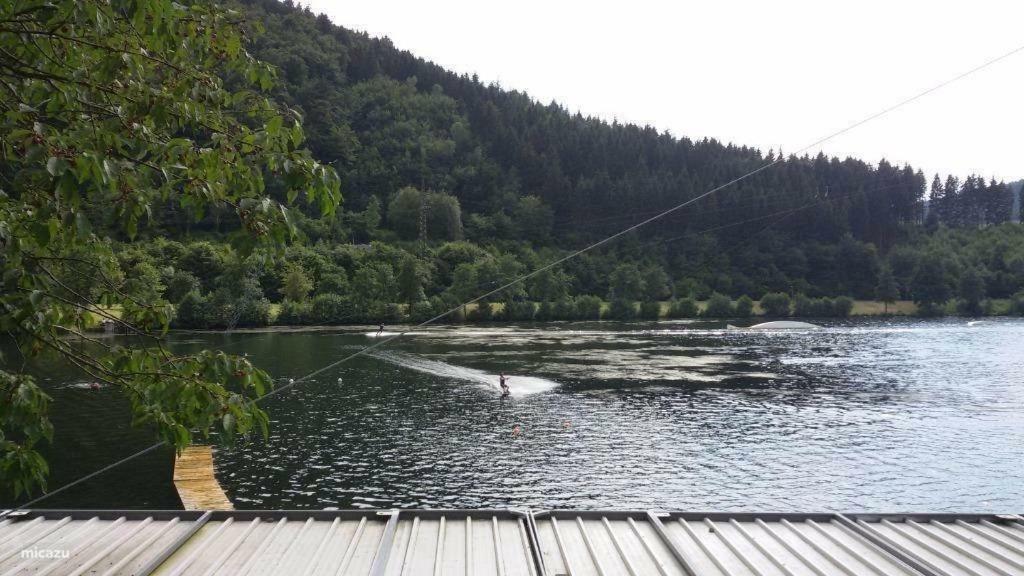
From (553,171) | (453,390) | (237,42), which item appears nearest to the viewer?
(237,42)

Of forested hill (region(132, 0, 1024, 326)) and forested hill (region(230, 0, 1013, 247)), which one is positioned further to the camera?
forested hill (region(230, 0, 1013, 247))

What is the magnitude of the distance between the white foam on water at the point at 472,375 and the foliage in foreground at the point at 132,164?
111 ft

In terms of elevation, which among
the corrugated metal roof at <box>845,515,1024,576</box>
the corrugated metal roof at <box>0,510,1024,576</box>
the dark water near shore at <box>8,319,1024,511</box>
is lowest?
the dark water near shore at <box>8,319,1024,511</box>

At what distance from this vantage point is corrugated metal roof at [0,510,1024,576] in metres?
7.42

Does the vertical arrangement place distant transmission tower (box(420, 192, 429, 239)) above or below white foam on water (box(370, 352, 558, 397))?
above

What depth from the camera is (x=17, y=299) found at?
4.85m

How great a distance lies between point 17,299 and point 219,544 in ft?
14.1

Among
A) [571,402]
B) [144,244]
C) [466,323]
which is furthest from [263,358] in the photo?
[144,244]

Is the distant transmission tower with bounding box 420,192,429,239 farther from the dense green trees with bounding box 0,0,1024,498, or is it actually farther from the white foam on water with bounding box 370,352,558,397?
the white foam on water with bounding box 370,352,558,397

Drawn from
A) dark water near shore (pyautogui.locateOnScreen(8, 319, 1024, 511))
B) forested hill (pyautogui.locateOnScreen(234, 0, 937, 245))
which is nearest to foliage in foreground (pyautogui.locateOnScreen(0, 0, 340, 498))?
dark water near shore (pyautogui.locateOnScreen(8, 319, 1024, 511))

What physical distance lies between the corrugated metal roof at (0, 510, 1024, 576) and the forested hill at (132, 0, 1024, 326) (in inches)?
3176

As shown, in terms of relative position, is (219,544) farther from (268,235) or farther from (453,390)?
(453,390)

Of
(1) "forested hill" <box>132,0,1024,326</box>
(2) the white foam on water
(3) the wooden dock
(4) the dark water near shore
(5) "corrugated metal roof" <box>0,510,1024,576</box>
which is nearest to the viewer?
(5) "corrugated metal roof" <box>0,510,1024,576</box>

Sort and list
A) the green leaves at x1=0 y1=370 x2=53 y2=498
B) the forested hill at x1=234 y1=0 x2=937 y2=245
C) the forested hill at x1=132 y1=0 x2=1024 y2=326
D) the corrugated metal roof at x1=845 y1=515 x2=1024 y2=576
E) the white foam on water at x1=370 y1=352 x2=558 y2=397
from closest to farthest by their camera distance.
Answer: the green leaves at x1=0 y1=370 x2=53 y2=498, the corrugated metal roof at x1=845 y1=515 x2=1024 y2=576, the white foam on water at x1=370 y1=352 x2=558 y2=397, the forested hill at x1=132 y1=0 x2=1024 y2=326, the forested hill at x1=234 y1=0 x2=937 y2=245
